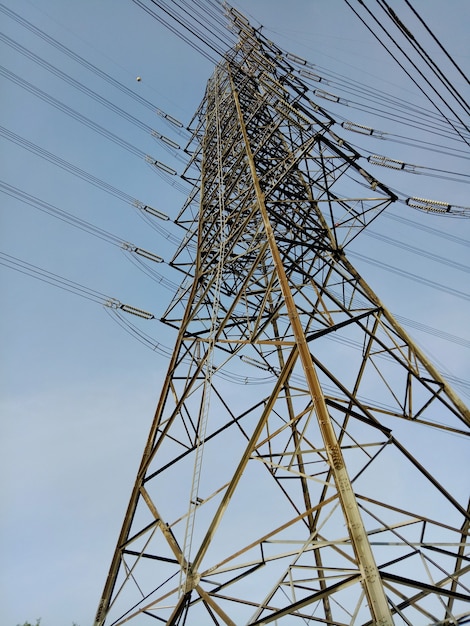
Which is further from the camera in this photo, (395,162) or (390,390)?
(395,162)

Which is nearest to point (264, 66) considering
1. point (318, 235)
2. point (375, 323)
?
point (318, 235)

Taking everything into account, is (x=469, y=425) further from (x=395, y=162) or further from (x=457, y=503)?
(x=395, y=162)

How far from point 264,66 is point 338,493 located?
1323 centimetres

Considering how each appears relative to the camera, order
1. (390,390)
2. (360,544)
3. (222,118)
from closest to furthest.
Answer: (360,544) → (390,390) → (222,118)

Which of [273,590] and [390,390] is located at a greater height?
[390,390]

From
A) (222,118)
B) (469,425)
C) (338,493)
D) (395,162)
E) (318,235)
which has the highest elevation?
(222,118)

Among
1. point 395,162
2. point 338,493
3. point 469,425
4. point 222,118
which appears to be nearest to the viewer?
point 338,493

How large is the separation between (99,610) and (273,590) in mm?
3130

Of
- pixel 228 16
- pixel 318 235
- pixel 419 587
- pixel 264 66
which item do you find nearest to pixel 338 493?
pixel 419 587

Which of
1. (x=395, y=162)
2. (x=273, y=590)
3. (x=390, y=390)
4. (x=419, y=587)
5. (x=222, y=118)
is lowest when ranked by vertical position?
(x=419, y=587)

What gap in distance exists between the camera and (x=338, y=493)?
3744 millimetres

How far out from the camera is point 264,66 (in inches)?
502

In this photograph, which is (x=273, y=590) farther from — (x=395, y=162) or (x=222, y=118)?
(x=222, y=118)

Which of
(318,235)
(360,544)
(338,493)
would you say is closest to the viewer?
(360,544)
